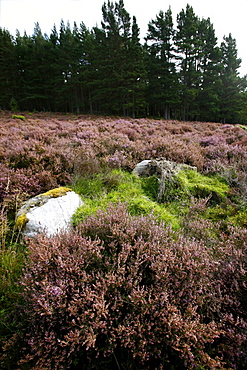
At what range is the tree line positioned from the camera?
27547 millimetres

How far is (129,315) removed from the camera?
4.88ft

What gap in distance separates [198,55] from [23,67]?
1340 inches

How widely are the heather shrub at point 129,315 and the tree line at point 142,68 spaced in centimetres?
2759

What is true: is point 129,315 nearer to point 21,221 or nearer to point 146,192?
point 21,221

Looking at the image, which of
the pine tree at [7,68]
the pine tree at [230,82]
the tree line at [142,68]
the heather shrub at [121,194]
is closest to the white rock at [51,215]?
the heather shrub at [121,194]

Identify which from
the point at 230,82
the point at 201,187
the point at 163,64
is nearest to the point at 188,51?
the point at 163,64

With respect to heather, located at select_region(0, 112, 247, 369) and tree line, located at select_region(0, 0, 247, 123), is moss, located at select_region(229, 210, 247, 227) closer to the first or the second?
heather, located at select_region(0, 112, 247, 369)

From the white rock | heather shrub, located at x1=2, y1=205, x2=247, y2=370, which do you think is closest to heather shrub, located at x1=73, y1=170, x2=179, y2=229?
the white rock

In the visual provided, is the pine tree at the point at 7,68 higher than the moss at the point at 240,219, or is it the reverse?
the pine tree at the point at 7,68

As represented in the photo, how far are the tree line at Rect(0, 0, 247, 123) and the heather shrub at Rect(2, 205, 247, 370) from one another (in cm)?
2759

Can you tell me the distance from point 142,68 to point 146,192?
98.6 ft

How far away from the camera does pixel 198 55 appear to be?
29.1 m

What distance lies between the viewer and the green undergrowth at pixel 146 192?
3.45 metres

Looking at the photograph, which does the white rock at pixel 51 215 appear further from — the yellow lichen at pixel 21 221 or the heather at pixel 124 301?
the heather at pixel 124 301
